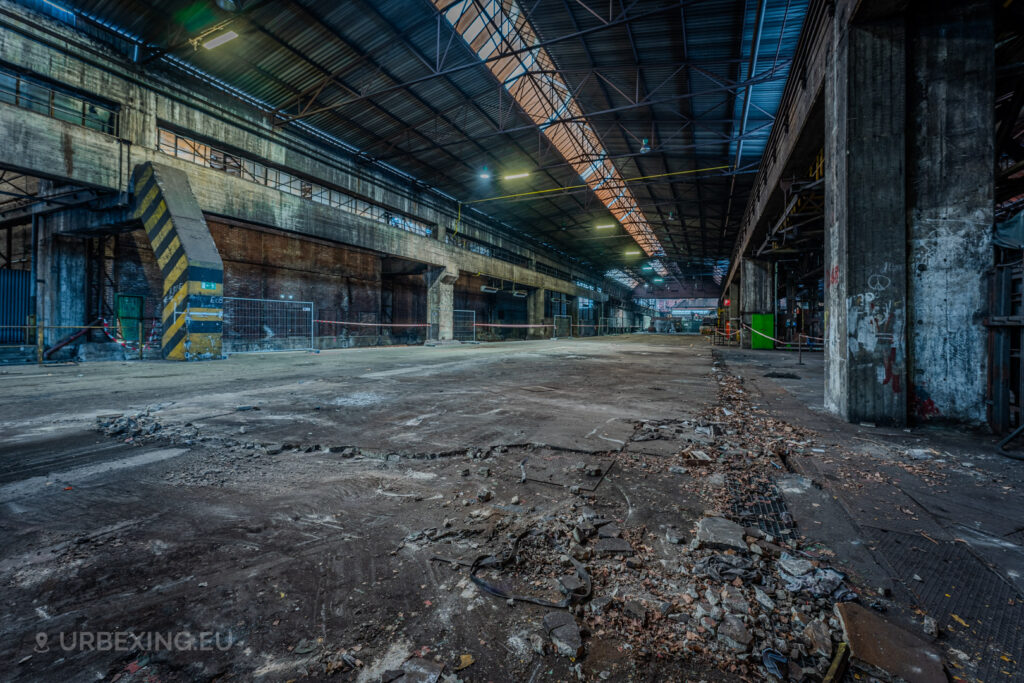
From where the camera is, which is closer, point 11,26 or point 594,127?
point 11,26

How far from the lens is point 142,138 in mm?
9078

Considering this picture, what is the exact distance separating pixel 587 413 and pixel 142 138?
40.1 ft

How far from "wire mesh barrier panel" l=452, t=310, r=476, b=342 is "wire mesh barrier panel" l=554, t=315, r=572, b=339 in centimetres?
817

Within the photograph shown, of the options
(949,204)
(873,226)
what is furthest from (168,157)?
(949,204)

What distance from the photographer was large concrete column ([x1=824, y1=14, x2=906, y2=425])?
3.63m

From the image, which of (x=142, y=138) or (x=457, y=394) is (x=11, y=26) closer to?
(x=142, y=138)

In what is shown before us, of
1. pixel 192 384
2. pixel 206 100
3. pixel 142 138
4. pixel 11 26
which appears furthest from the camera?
pixel 206 100

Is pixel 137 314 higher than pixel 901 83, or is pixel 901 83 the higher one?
pixel 901 83

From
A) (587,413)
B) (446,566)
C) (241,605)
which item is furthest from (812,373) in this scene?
(241,605)

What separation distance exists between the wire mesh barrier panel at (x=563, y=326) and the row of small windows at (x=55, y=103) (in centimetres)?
2372

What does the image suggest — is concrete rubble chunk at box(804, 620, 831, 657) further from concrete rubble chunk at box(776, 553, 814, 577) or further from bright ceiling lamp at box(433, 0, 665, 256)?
bright ceiling lamp at box(433, 0, 665, 256)

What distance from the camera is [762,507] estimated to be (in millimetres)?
1968

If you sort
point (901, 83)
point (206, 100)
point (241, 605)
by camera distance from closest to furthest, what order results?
point (241, 605)
point (901, 83)
point (206, 100)

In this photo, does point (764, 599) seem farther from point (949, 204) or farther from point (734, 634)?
point (949, 204)
